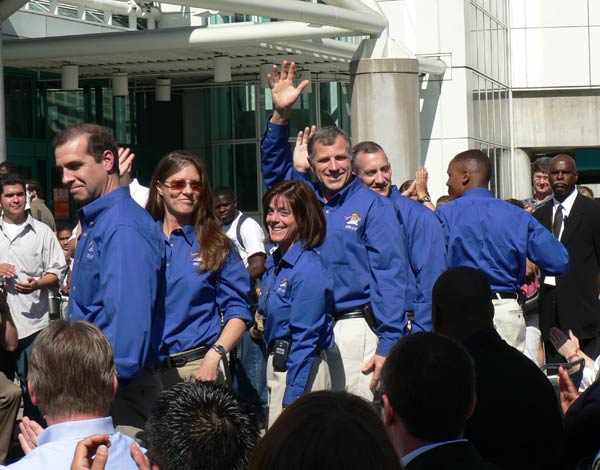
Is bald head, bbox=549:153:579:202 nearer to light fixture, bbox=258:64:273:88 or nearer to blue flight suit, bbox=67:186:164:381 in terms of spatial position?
blue flight suit, bbox=67:186:164:381

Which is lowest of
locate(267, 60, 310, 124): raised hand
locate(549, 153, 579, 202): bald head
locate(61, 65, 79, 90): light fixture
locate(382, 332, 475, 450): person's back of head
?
locate(382, 332, 475, 450): person's back of head

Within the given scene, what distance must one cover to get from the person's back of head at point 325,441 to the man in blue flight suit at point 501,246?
5753 mm

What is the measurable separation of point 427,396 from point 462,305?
141 centimetres

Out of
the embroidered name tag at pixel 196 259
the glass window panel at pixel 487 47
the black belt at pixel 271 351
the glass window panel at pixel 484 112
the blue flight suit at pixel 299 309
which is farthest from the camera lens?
the glass window panel at pixel 487 47

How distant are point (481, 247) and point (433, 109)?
18534mm

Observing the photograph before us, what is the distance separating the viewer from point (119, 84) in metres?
24.6

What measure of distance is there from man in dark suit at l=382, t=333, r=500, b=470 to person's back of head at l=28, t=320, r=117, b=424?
0.90m

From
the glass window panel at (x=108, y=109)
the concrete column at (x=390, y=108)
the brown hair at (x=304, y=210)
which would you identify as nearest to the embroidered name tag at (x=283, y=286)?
the brown hair at (x=304, y=210)

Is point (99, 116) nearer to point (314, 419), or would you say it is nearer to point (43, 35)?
point (43, 35)

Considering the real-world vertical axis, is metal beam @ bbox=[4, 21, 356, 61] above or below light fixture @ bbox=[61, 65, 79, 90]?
above

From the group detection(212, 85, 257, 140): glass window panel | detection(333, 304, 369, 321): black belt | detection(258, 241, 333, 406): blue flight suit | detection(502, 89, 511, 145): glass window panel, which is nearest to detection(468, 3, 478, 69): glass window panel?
detection(502, 89, 511, 145): glass window panel

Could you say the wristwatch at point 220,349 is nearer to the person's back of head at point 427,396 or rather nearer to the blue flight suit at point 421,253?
the blue flight suit at point 421,253

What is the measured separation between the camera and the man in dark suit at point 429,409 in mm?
3465

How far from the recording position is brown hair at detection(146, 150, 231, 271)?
5855 millimetres
